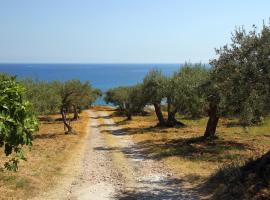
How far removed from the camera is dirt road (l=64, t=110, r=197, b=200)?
21359mm

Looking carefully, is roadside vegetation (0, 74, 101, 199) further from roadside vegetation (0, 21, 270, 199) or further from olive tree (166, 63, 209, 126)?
olive tree (166, 63, 209, 126)

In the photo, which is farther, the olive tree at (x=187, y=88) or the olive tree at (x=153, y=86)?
the olive tree at (x=153, y=86)

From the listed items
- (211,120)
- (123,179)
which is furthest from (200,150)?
(123,179)

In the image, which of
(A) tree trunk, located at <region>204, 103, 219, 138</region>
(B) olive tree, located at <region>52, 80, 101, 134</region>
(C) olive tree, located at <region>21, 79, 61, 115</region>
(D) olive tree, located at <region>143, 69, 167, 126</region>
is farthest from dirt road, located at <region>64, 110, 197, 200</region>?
(D) olive tree, located at <region>143, 69, 167, 126</region>

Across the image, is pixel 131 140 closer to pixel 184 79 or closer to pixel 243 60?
pixel 184 79

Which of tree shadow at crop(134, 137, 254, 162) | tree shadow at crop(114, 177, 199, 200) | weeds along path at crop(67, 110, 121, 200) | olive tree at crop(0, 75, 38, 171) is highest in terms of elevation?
olive tree at crop(0, 75, 38, 171)

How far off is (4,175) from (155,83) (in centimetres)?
3823

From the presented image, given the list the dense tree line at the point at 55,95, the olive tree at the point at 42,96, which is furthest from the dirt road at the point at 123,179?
the dense tree line at the point at 55,95

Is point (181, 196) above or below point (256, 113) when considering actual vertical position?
below

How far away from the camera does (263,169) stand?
2095 centimetres

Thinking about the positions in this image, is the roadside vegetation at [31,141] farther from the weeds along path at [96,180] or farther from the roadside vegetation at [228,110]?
Result: the roadside vegetation at [228,110]

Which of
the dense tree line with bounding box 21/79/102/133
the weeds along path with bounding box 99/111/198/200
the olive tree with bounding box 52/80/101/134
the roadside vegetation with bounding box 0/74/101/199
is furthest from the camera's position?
the olive tree with bounding box 52/80/101/134

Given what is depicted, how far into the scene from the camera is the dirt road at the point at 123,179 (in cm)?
2136

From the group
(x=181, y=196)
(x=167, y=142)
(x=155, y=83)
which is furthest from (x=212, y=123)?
(x=181, y=196)
